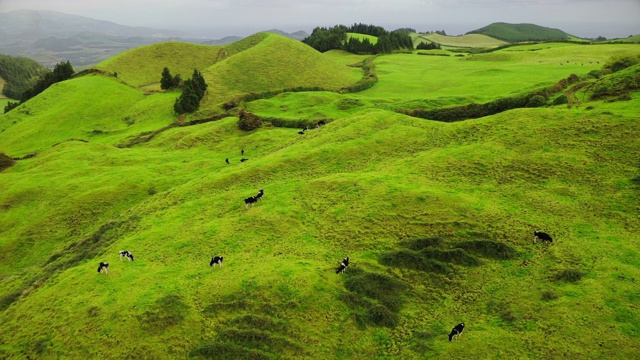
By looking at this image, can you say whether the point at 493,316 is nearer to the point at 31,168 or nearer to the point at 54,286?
the point at 54,286

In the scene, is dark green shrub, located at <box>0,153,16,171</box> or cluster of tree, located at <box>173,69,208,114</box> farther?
cluster of tree, located at <box>173,69,208,114</box>

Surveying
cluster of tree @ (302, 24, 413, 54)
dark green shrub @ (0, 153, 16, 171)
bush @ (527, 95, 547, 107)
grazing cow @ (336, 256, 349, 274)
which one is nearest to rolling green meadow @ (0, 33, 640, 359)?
grazing cow @ (336, 256, 349, 274)

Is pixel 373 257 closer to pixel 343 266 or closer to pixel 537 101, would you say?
pixel 343 266

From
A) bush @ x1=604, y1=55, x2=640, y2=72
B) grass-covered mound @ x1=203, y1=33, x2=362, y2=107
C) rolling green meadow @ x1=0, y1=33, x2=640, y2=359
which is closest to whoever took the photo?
rolling green meadow @ x1=0, y1=33, x2=640, y2=359

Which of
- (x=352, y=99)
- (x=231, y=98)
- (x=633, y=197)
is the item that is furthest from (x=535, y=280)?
(x=231, y=98)

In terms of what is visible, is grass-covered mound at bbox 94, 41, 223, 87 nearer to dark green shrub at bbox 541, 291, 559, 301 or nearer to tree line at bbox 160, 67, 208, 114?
tree line at bbox 160, 67, 208, 114

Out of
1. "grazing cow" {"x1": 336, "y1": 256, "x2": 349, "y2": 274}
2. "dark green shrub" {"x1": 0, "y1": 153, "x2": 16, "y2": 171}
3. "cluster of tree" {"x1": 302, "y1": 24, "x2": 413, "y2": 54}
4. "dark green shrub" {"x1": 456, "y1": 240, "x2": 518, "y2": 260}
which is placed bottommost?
"dark green shrub" {"x1": 0, "y1": 153, "x2": 16, "y2": 171}

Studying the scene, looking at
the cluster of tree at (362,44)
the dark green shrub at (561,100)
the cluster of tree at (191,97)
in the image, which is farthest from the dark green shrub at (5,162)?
the cluster of tree at (362,44)
